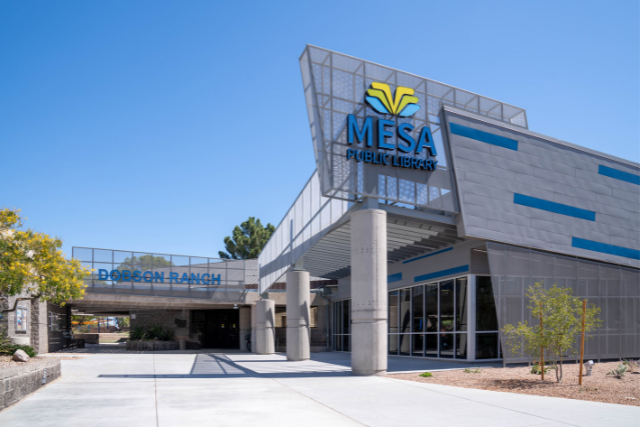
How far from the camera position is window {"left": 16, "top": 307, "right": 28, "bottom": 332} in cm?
2651

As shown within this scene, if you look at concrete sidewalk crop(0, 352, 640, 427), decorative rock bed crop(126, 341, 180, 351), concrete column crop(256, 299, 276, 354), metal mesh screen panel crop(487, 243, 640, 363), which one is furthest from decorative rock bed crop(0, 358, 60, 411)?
decorative rock bed crop(126, 341, 180, 351)

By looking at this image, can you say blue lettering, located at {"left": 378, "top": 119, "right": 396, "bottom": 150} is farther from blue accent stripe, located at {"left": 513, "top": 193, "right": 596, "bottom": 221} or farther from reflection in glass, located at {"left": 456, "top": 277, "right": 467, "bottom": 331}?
reflection in glass, located at {"left": 456, "top": 277, "right": 467, "bottom": 331}

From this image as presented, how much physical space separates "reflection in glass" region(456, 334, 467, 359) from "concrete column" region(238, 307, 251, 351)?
22029 mm

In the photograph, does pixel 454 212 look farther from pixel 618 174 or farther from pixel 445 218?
pixel 618 174

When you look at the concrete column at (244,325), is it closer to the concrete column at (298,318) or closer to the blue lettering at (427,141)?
the concrete column at (298,318)

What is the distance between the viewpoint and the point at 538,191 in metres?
21.7

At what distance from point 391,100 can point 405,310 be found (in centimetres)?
1179

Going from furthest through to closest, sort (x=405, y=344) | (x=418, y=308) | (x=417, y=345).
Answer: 1. (x=405, y=344)
2. (x=418, y=308)
3. (x=417, y=345)

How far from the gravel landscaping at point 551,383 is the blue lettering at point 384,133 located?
24.6 feet

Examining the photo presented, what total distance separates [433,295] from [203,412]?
16.4 metres

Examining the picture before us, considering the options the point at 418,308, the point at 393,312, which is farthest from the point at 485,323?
the point at 393,312

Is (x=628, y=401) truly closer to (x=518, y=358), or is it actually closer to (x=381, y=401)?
(x=381, y=401)

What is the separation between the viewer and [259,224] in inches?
2985

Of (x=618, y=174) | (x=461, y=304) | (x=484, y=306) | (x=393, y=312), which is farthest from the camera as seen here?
(x=393, y=312)
